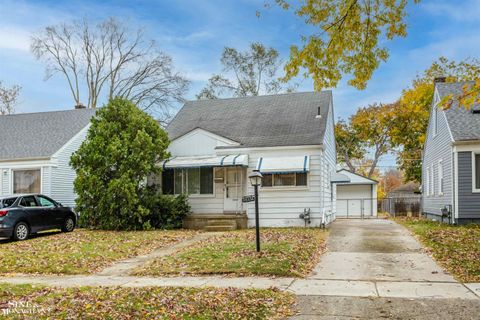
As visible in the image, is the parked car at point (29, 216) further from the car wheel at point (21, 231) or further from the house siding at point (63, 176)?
the house siding at point (63, 176)

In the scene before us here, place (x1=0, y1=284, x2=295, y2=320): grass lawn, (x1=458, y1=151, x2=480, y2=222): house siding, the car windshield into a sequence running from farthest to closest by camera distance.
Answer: (x1=458, y1=151, x2=480, y2=222): house siding → the car windshield → (x1=0, y1=284, x2=295, y2=320): grass lawn

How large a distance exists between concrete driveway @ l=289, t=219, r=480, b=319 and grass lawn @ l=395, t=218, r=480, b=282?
261 mm

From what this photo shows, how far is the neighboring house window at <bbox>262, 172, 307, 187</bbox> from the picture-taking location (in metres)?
17.4

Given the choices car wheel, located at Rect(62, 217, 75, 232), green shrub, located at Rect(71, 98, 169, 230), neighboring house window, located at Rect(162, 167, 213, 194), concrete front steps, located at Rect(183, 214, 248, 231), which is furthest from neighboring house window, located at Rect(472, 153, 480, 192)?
car wheel, located at Rect(62, 217, 75, 232)

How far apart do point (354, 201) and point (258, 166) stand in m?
16.0

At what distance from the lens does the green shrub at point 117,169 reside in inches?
669

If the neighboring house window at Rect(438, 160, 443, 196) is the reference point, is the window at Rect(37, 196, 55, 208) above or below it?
below

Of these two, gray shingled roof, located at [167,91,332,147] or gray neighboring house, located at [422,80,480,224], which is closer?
gray neighboring house, located at [422,80,480,224]

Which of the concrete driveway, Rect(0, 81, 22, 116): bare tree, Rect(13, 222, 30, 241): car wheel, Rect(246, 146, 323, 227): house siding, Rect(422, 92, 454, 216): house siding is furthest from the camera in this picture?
Rect(0, 81, 22, 116): bare tree

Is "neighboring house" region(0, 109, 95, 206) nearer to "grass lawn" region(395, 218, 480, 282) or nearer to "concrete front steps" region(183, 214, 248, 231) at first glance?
"concrete front steps" region(183, 214, 248, 231)

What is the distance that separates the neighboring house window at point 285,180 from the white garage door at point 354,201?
1457 cm

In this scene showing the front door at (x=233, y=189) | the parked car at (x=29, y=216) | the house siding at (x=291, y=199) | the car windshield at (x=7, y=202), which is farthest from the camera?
the front door at (x=233, y=189)

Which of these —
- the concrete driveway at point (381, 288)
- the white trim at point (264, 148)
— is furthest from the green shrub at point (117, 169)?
the concrete driveway at point (381, 288)

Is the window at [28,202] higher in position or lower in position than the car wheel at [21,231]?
higher
